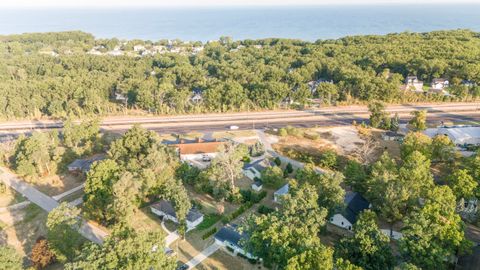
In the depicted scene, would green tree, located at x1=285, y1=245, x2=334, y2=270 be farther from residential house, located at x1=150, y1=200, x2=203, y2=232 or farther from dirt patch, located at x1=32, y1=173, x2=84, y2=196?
dirt patch, located at x1=32, y1=173, x2=84, y2=196

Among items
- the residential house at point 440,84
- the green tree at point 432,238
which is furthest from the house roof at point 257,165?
the residential house at point 440,84

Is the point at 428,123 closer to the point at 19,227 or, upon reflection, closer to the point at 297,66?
the point at 297,66

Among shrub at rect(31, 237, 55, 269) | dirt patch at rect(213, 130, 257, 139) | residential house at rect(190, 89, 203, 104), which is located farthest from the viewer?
residential house at rect(190, 89, 203, 104)

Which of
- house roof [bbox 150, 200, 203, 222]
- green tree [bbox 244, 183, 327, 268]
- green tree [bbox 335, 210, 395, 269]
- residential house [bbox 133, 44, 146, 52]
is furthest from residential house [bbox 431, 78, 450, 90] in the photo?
residential house [bbox 133, 44, 146, 52]

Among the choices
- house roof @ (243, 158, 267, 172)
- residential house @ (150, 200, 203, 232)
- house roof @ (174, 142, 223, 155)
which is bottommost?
residential house @ (150, 200, 203, 232)

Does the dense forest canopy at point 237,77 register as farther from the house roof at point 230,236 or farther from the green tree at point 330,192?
the house roof at point 230,236

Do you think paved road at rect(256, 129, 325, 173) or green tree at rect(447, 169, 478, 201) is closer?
green tree at rect(447, 169, 478, 201)
